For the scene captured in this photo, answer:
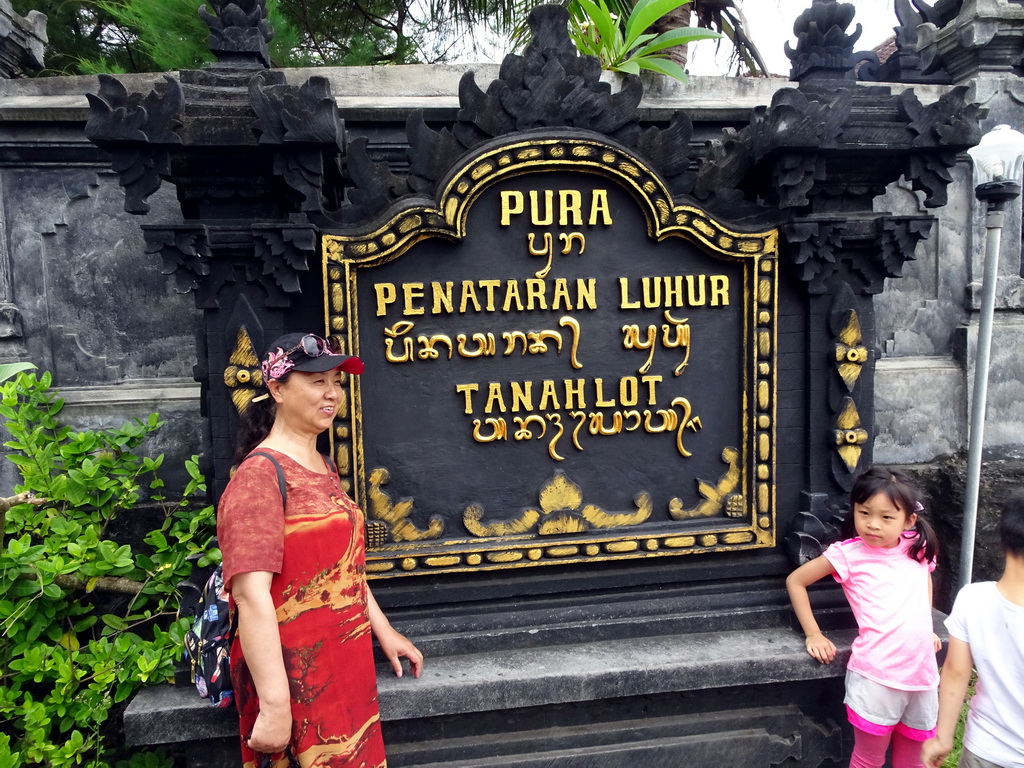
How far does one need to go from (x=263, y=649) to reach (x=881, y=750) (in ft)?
7.40

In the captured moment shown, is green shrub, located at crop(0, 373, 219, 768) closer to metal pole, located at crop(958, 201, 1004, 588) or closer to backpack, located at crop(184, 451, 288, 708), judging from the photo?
backpack, located at crop(184, 451, 288, 708)

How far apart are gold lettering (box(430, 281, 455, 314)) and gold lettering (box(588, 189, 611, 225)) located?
2.12 feet

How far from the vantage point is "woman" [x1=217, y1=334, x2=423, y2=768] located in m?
1.89

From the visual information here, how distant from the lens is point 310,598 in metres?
2.07

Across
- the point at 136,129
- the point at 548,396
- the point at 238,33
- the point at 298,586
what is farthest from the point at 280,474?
the point at 238,33

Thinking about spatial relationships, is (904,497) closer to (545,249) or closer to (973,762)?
(973,762)

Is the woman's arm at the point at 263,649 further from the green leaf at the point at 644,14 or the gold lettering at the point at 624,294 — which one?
the green leaf at the point at 644,14

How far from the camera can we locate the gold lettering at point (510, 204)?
2.79 m

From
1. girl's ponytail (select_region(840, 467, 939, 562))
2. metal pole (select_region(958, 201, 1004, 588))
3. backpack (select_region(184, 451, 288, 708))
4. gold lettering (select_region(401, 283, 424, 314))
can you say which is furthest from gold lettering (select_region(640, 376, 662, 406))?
backpack (select_region(184, 451, 288, 708))

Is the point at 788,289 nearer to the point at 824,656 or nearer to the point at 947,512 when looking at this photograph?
the point at 824,656

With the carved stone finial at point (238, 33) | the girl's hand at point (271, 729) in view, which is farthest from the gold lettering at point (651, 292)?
the girl's hand at point (271, 729)

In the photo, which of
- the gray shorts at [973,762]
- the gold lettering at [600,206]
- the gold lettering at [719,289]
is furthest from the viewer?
the gold lettering at [719,289]

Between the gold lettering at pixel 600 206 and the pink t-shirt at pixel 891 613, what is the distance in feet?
5.32

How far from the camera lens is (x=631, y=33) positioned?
3.66 meters
